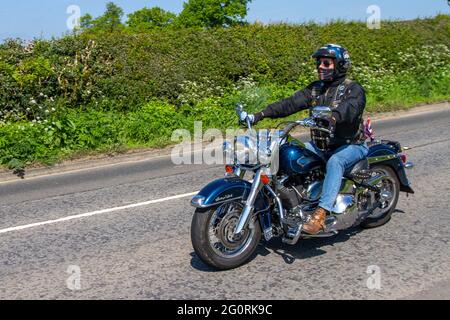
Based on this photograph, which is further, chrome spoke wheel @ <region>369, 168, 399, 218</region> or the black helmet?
chrome spoke wheel @ <region>369, 168, 399, 218</region>

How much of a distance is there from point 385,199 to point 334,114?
1.64m

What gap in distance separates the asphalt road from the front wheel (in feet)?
0.53

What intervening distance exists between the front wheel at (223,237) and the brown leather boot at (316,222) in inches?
18.6

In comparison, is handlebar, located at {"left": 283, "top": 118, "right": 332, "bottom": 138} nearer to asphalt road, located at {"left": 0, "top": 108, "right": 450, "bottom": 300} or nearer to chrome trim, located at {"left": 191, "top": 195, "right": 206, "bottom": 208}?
chrome trim, located at {"left": 191, "top": 195, "right": 206, "bottom": 208}

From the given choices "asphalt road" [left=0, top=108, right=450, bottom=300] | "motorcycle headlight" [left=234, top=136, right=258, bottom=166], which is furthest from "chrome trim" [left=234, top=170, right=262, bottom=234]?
"asphalt road" [left=0, top=108, right=450, bottom=300]

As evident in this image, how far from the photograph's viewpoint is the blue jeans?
19.4 ft

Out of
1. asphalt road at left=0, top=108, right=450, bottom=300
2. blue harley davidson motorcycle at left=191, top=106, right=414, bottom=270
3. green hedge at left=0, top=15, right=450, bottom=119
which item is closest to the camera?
asphalt road at left=0, top=108, right=450, bottom=300

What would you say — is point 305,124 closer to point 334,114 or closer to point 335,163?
point 334,114

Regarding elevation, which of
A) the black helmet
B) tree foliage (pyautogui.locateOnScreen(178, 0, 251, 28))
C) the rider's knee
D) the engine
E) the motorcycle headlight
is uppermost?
tree foliage (pyautogui.locateOnScreen(178, 0, 251, 28))

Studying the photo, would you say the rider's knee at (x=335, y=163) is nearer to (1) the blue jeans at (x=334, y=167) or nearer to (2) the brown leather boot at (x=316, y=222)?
(1) the blue jeans at (x=334, y=167)
